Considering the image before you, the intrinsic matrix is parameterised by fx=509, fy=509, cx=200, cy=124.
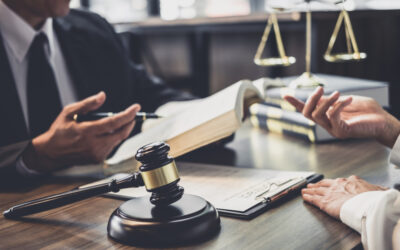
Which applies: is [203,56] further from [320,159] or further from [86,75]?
[320,159]

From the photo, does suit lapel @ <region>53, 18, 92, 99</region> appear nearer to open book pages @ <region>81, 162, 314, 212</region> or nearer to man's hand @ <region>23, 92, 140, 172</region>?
man's hand @ <region>23, 92, 140, 172</region>

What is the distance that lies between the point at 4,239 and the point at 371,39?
101 inches

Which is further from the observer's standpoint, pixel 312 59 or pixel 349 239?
pixel 312 59

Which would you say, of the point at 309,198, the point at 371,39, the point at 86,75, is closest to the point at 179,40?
the point at 371,39

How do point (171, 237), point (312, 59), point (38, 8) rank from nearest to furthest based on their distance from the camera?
point (171, 237)
point (38, 8)
point (312, 59)

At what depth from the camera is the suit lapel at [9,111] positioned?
1504 mm

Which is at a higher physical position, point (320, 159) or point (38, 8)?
point (38, 8)

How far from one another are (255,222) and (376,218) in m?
0.20

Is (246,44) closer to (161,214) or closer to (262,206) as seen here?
(262,206)

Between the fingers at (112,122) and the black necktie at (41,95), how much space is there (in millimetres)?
385

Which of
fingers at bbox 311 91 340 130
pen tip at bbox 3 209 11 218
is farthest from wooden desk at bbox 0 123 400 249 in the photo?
fingers at bbox 311 91 340 130

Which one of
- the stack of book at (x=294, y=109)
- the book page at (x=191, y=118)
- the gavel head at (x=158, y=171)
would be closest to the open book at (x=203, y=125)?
the book page at (x=191, y=118)

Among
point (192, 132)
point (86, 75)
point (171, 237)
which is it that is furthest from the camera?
point (86, 75)

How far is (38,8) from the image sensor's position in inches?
68.4
